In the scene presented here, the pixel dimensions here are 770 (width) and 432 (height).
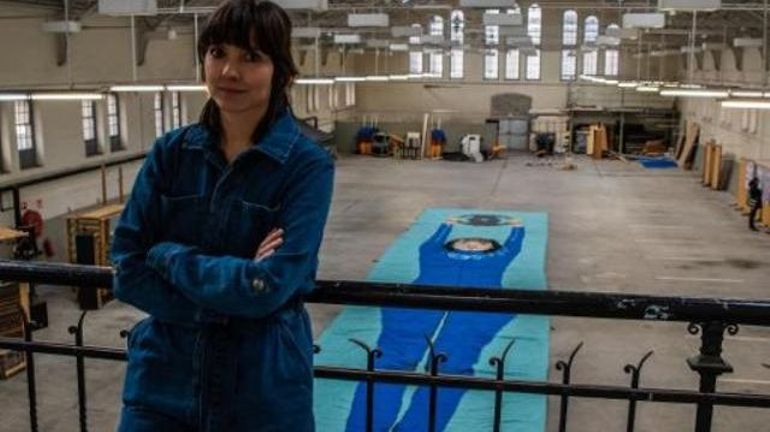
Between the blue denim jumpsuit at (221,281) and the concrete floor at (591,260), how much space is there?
9.72 metres

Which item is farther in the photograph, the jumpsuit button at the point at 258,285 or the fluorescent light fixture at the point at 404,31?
the fluorescent light fixture at the point at 404,31

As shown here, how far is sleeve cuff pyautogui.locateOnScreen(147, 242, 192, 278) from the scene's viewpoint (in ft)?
6.57

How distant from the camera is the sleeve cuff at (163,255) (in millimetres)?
2004

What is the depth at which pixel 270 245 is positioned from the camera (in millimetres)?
1993

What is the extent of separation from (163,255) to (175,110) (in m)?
26.9

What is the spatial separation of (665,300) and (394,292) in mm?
746

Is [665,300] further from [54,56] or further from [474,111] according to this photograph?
[474,111]

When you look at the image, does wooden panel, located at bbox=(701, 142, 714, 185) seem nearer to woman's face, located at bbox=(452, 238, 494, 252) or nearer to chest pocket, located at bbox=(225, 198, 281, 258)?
woman's face, located at bbox=(452, 238, 494, 252)

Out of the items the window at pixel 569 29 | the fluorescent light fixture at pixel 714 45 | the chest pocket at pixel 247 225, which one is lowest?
the chest pocket at pixel 247 225

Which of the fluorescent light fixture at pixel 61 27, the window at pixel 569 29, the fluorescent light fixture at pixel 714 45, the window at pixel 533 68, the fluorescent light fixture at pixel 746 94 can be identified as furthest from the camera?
the window at pixel 533 68

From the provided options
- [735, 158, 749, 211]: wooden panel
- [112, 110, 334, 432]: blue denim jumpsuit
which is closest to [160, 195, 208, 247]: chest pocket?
[112, 110, 334, 432]: blue denim jumpsuit

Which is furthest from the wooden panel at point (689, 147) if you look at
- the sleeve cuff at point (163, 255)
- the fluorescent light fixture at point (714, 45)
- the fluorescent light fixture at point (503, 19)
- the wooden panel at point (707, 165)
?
the sleeve cuff at point (163, 255)

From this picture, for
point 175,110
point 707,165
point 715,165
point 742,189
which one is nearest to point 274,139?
point 175,110

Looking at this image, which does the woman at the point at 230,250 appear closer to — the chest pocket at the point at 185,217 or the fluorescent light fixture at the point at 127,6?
the chest pocket at the point at 185,217
